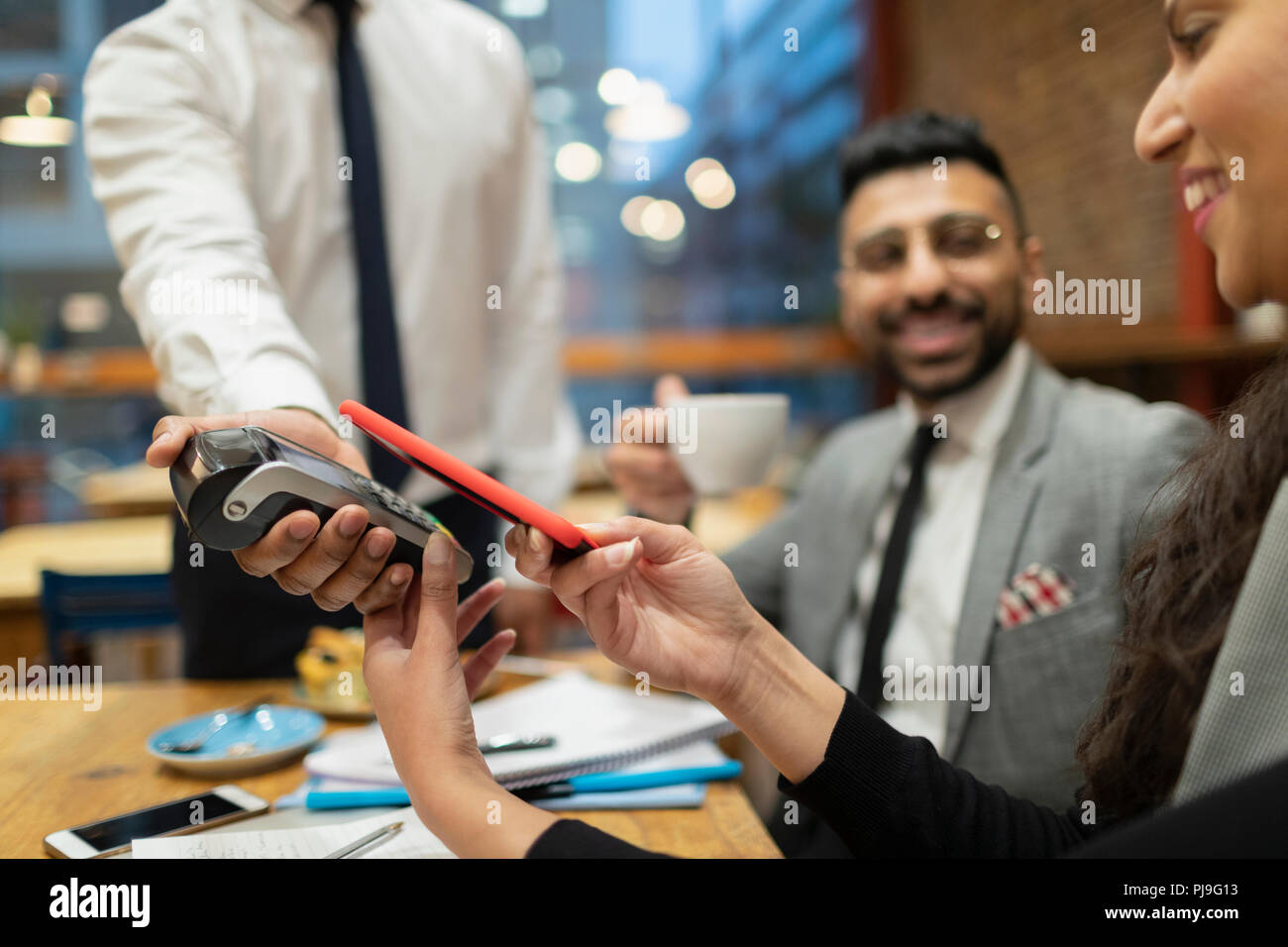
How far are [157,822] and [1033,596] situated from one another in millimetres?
941

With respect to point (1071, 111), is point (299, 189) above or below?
below

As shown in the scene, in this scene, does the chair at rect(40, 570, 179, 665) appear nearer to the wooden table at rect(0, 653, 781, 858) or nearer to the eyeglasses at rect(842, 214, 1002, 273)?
the wooden table at rect(0, 653, 781, 858)

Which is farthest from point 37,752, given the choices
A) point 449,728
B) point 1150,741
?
point 1150,741

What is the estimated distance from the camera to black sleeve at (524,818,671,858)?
1.85 ft

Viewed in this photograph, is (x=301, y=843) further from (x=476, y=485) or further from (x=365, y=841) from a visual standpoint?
(x=476, y=485)

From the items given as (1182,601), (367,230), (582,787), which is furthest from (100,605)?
(1182,601)

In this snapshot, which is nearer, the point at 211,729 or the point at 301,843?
the point at 301,843

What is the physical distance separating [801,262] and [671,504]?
4.37 metres

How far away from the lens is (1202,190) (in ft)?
2.28

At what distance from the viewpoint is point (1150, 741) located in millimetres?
617

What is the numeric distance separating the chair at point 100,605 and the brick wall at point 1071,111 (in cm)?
275

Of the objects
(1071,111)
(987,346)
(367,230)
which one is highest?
(1071,111)

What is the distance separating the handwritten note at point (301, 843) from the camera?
0.62 meters

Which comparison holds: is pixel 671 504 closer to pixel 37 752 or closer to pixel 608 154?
pixel 37 752
